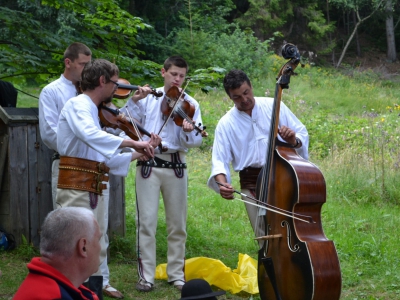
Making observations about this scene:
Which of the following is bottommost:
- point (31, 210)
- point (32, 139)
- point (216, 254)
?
point (216, 254)

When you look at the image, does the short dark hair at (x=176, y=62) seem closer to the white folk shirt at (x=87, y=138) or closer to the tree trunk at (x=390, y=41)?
the white folk shirt at (x=87, y=138)

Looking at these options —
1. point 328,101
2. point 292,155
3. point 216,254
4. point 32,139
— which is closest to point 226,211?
point 216,254

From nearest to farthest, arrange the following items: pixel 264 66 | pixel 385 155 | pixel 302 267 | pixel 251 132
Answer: pixel 302 267, pixel 251 132, pixel 385 155, pixel 264 66

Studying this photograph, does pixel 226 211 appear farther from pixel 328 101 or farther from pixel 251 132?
pixel 328 101

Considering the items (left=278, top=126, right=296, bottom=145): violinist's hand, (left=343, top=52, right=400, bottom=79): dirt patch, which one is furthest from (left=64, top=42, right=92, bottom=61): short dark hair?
(left=343, top=52, right=400, bottom=79): dirt patch

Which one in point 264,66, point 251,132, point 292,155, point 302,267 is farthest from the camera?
point 264,66

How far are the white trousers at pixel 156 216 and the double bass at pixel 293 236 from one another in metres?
1.02

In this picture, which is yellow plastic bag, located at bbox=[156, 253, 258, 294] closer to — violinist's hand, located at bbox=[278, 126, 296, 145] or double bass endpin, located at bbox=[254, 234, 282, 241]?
double bass endpin, located at bbox=[254, 234, 282, 241]

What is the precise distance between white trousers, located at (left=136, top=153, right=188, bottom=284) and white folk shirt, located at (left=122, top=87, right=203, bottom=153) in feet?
0.44

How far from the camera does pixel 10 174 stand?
6.23 meters

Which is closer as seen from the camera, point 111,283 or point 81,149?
point 81,149

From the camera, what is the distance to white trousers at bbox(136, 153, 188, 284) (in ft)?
17.8

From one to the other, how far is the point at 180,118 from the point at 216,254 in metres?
2.10

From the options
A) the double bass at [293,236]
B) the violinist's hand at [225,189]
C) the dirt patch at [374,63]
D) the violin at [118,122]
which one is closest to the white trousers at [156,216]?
the violinist's hand at [225,189]
